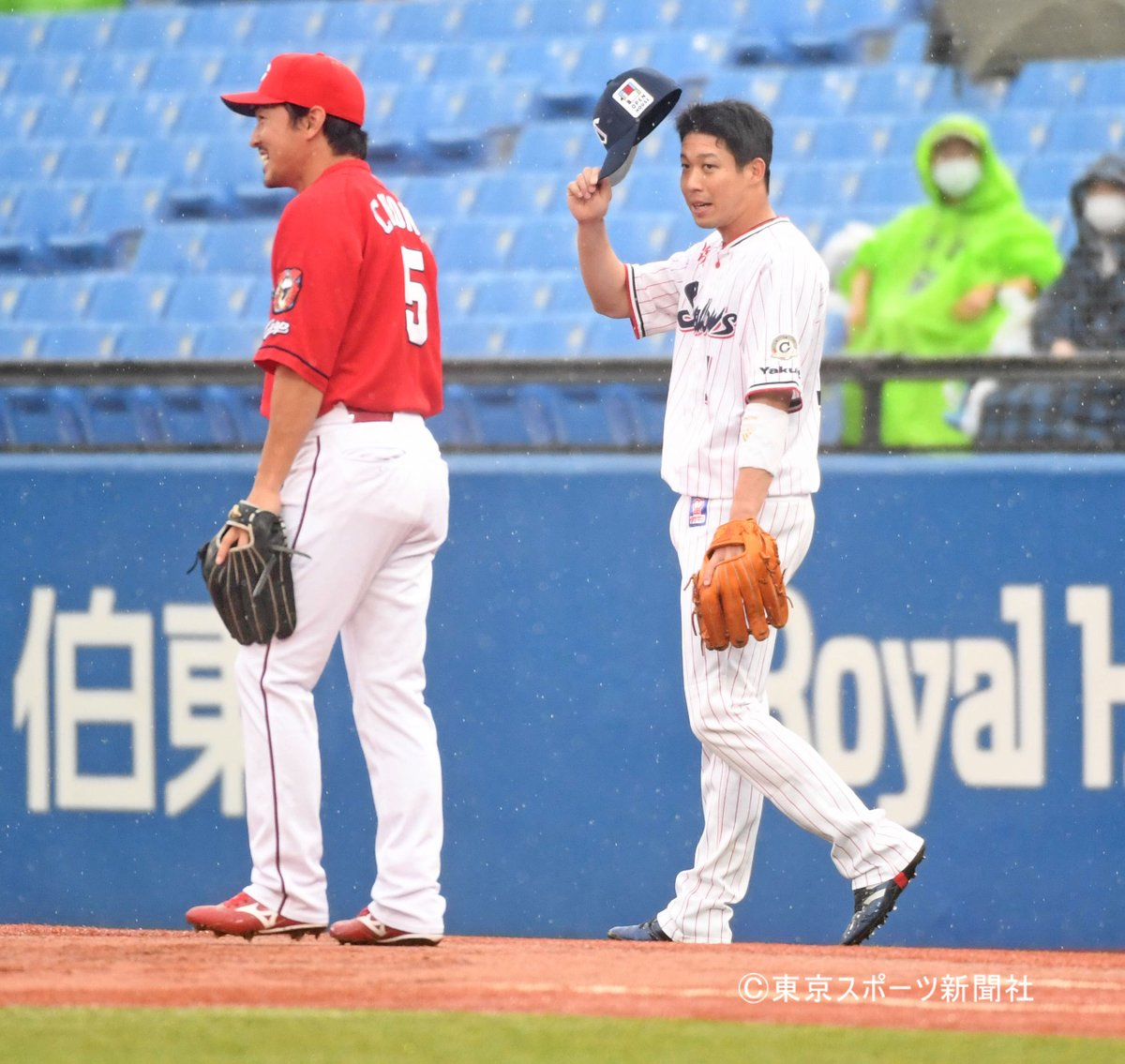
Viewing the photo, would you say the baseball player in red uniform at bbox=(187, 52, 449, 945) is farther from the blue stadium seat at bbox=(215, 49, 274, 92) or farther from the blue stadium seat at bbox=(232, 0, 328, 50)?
the blue stadium seat at bbox=(232, 0, 328, 50)

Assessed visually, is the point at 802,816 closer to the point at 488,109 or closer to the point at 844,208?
the point at 844,208

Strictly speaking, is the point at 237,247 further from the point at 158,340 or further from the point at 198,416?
the point at 198,416

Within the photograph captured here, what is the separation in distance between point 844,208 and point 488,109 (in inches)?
54.9

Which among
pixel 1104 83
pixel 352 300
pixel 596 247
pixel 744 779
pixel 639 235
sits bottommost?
pixel 744 779

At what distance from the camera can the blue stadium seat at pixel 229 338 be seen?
5980 millimetres

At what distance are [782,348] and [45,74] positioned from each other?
4.61 m

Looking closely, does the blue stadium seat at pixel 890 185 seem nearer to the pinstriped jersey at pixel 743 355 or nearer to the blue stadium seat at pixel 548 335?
the blue stadium seat at pixel 548 335

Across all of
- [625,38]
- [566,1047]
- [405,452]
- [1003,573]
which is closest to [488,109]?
[625,38]

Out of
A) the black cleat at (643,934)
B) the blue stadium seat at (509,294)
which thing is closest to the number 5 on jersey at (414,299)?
the black cleat at (643,934)

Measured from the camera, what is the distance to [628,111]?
3.71m

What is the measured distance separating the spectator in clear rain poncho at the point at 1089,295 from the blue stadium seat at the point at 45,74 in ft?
12.6

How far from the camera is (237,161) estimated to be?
6719 mm

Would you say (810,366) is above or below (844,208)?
below

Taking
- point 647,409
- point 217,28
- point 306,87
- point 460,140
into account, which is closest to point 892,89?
point 460,140
